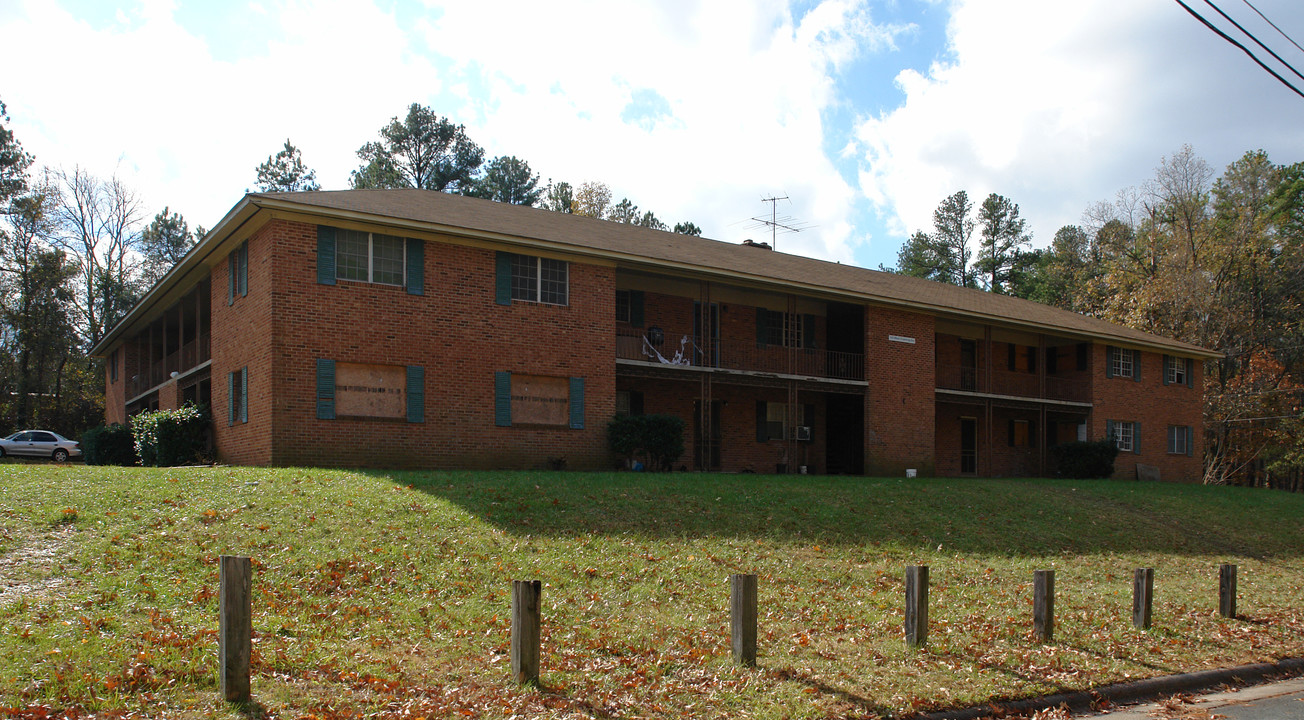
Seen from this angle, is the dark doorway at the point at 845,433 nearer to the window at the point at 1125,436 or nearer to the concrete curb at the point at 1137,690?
the window at the point at 1125,436

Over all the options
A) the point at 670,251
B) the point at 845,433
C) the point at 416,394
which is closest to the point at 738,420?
the point at 845,433

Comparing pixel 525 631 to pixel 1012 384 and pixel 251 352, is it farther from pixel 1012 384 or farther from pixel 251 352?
pixel 1012 384

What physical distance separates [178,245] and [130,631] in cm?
5415

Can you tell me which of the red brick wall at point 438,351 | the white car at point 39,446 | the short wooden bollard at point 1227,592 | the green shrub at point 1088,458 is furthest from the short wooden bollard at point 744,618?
the white car at point 39,446

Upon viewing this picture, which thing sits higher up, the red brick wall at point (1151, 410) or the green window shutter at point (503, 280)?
the green window shutter at point (503, 280)

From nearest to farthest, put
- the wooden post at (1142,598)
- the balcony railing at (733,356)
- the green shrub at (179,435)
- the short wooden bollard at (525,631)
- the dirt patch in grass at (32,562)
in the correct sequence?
the short wooden bollard at (525,631), the dirt patch in grass at (32,562), the wooden post at (1142,598), the green shrub at (179,435), the balcony railing at (733,356)

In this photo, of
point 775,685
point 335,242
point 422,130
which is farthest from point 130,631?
point 422,130

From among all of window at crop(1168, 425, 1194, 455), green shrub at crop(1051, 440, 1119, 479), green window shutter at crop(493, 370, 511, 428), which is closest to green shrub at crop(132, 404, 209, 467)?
green window shutter at crop(493, 370, 511, 428)

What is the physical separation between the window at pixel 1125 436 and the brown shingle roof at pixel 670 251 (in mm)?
3116

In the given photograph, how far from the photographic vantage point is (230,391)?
2044 centimetres

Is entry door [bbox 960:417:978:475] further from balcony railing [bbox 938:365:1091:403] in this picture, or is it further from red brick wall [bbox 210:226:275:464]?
red brick wall [bbox 210:226:275:464]

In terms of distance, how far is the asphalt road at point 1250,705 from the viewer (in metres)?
8.00

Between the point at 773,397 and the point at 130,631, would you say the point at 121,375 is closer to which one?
the point at 773,397

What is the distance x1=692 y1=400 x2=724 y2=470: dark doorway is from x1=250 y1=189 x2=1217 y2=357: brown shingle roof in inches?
156
